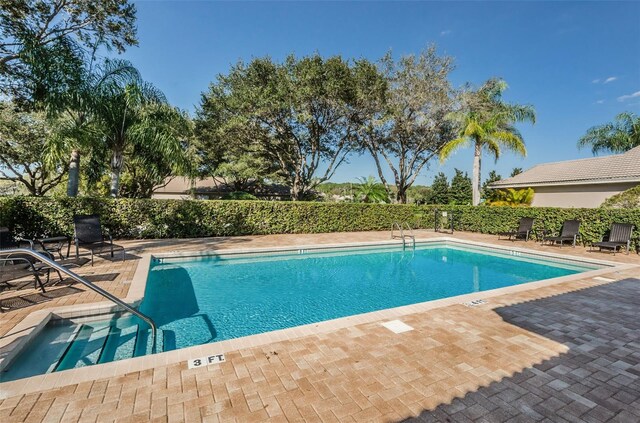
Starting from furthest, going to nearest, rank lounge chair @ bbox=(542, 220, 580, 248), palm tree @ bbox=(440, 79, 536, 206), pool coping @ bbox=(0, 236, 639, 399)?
palm tree @ bbox=(440, 79, 536, 206) < lounge chair @ bbox=(542, 220, 580, 248) < pool coping @ bbox=(0, 236, 639, 399)

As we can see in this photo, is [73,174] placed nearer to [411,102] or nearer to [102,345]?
[102,345]

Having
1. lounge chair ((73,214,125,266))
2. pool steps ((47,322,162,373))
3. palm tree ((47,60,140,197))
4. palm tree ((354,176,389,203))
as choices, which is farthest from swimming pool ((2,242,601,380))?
palm tree ((354,176,389,203))

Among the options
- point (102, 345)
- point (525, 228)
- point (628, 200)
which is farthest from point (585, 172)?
point (102, 345)

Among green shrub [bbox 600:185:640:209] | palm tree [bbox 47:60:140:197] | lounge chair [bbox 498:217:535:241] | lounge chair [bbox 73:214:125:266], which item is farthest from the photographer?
lounge chair [bbox 498:217:535:241]

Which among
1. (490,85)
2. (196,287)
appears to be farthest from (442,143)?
(196,287)

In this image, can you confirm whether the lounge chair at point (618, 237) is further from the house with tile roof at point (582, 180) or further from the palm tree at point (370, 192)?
the palm tree at point (370, 192)

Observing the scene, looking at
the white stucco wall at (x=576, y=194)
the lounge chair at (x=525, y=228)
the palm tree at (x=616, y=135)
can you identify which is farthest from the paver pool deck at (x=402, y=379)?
the palm tree at (x=616, y=135)

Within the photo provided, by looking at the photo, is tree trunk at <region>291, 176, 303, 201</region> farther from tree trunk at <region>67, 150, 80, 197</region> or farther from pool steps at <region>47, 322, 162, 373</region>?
pool steps at <region>47, 322, 162, 373</region>

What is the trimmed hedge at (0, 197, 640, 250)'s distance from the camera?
11031mm

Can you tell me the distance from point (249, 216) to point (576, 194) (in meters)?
19.7

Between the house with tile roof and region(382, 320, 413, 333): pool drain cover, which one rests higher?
the house with tile roof

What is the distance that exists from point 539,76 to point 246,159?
74.9 ft

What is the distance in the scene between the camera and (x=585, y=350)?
385 centimetres

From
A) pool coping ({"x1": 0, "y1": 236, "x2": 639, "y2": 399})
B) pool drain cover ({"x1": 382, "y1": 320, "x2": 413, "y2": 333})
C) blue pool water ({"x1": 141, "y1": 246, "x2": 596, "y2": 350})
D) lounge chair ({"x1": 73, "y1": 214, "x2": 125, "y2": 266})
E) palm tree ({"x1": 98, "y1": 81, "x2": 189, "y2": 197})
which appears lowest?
blue pool water ({"x1": 141, "y1": 246, "x2": 596, "y2": 350})
